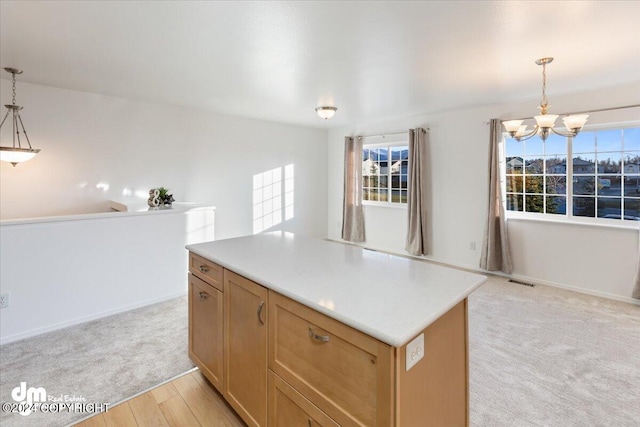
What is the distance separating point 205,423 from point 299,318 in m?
1.09

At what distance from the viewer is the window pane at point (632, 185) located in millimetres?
3549

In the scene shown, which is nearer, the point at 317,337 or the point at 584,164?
the point at 317,337

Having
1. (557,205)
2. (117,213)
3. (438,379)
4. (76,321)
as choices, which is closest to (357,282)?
(438,379)

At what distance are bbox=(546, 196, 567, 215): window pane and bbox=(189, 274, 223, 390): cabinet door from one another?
4.41 metres

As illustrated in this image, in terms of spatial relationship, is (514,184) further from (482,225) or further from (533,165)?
(482,225)

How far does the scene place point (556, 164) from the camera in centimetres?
411

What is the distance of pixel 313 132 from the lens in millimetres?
6523

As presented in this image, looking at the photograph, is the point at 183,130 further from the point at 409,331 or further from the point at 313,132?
the point at 409,331

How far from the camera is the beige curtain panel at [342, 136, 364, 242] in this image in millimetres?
6172

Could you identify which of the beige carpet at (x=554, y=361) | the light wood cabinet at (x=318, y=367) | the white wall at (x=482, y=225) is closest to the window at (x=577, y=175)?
the white wall at (x=482, y=225)

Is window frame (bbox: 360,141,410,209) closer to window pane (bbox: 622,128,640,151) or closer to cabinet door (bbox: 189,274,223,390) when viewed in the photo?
window pane (bbox: 622,128,640,151)

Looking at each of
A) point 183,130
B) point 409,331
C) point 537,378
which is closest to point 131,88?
point 183,130

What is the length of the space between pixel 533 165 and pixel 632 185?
103 cm

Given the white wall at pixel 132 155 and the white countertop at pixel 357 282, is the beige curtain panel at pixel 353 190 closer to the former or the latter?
the white wall at pixel 132 155
